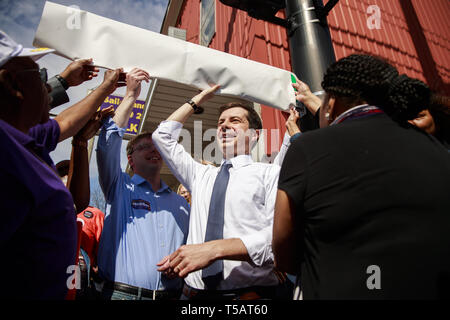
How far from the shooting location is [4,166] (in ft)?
2.59

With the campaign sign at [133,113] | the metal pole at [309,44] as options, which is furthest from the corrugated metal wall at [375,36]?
the campaign sign at [133,113]

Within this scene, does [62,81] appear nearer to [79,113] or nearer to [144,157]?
[79,113]

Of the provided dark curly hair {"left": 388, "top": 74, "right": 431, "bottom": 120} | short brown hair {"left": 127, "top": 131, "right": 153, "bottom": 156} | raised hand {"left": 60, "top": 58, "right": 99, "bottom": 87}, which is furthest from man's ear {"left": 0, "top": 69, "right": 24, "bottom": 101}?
dark curly hair {"left": 388, "top": 74, "right": 431, "bottom": 120}

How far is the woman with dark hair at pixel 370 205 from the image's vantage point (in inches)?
28.7

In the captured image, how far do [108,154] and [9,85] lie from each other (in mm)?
910

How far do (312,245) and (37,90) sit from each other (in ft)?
4.35

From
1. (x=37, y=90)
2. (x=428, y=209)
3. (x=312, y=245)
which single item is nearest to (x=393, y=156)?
(x=428, y=209)

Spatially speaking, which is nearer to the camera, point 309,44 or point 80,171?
point 80,171

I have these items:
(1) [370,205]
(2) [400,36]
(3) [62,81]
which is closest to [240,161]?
(1) [370,205]

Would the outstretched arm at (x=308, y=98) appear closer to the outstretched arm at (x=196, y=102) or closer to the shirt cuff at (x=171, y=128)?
the outstretched arm at (x=196, y=102)

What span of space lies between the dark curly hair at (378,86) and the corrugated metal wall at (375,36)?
2927 mm

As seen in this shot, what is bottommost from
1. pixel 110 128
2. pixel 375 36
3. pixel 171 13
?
pixel 110 128

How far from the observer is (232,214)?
5.35 ft
